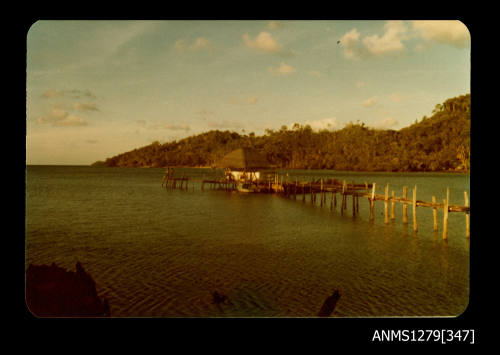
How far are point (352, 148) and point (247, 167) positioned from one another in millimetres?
100879

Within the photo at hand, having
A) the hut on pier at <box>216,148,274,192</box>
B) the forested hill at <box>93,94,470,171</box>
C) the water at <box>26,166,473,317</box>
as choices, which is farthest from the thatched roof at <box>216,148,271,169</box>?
the forested hill at <box>93,94,470,171</box>

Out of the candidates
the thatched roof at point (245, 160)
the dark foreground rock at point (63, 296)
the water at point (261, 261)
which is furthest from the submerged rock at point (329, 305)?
the thatched roof at point (245, 160)

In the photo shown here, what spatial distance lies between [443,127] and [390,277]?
112065 millimetres

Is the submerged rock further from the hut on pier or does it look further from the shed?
the shed

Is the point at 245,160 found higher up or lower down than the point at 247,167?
higher up

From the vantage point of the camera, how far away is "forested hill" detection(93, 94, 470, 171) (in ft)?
349

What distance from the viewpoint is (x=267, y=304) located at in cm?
1059

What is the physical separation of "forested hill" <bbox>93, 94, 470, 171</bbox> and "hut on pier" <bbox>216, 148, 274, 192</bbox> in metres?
73.9

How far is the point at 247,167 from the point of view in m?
42.0

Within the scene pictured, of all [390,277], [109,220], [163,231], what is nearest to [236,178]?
[109,220]

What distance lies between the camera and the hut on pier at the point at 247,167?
42.3 meters

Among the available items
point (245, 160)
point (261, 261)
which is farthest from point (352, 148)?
point (261, 261)

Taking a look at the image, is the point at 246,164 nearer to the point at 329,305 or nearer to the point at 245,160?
the point at 245,160

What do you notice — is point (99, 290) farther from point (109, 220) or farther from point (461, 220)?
point (461, 220)
